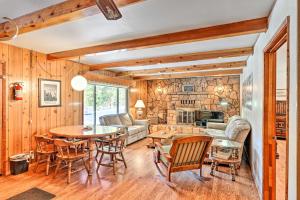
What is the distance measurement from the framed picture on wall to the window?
3.80ft

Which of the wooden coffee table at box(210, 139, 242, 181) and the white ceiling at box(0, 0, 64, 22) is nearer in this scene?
the white ceiling at box(0, 0, 64, 22)

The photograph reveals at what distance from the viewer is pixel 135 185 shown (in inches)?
121

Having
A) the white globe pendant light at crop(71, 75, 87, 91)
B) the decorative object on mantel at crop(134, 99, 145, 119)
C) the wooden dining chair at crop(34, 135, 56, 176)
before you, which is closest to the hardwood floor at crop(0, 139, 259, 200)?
the wooden dining chair at crop(34, 135, 56, 176)

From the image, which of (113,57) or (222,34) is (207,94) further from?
(222,34)

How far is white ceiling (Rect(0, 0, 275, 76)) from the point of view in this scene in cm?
205

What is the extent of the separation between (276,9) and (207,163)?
3.14 metres

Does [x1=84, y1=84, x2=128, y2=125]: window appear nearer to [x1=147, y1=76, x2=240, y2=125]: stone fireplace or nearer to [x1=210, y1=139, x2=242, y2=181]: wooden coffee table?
[x1=147, y1=76, x2=240, y2=125]: stone fireplace

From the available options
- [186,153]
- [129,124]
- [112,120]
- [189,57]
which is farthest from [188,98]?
[186,153]

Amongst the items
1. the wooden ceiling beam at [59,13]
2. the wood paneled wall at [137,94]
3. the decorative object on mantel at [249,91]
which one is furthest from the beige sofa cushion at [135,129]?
the wooden ceiling beam at [59,13]

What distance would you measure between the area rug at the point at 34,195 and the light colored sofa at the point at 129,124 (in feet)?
9.16

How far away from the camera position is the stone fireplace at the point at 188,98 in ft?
23.7

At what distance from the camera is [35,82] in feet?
12.8

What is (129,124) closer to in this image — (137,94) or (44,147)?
(137,94)

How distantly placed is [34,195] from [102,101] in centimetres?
390
